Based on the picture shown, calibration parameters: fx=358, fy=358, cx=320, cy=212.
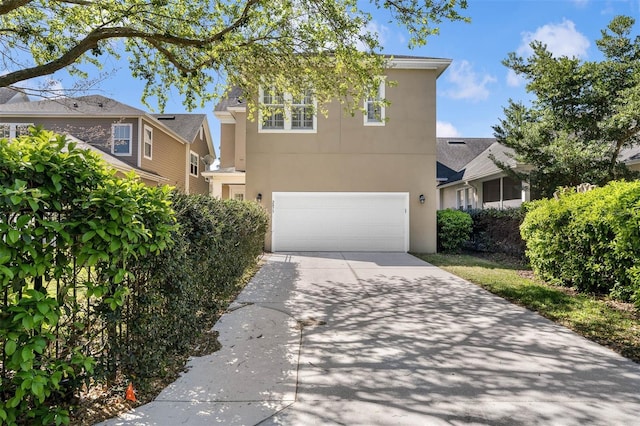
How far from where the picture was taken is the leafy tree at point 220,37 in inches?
263

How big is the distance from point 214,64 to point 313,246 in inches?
292

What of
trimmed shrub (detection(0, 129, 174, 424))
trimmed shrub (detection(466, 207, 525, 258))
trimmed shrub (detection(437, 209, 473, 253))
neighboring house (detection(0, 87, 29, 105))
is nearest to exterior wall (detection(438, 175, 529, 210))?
trimmed shrub (detection(466, 207, 525, 258))

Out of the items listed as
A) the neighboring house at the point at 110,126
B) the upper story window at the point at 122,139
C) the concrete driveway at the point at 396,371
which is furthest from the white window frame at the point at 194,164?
the concrete driveway at the point at 396,371

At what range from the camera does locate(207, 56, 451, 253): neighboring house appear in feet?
43.7

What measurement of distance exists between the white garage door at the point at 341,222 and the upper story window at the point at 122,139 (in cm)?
912

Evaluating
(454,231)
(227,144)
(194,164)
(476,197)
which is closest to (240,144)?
(227,144)

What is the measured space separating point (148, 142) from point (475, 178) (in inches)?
646

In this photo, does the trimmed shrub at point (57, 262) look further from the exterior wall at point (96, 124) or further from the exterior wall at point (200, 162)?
the exterior wall at point (200, 162)

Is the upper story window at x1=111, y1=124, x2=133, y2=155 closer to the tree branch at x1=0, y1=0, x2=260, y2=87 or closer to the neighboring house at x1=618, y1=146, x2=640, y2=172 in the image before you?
the tree branch at x1=0, y1=0, x2=260, y2=87

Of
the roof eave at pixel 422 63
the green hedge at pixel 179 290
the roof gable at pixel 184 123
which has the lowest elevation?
the green hedge at pixel 179 290

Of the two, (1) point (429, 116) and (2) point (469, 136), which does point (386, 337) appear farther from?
(2) point (469, 136)

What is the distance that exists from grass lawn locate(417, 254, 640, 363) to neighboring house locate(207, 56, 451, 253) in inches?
159

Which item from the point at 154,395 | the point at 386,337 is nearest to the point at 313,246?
the point at 386,337

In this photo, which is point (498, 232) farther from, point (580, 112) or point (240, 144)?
point (240, 144)
